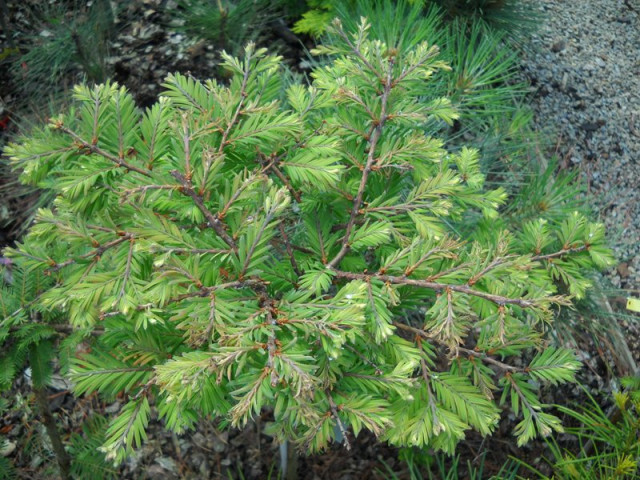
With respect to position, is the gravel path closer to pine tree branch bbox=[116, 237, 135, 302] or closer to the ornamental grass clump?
the ornamental grass clump

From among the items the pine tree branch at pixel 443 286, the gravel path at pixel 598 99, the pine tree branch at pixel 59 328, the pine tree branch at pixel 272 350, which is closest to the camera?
the pine tree branch at pixel 272 350

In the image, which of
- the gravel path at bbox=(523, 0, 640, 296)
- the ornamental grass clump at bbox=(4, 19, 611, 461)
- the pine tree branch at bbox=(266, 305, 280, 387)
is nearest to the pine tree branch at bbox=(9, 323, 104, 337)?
the ornamental grass clump at bbox=(4, 19, 611, 461)

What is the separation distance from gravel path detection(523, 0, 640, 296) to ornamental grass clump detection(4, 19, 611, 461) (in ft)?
5.85

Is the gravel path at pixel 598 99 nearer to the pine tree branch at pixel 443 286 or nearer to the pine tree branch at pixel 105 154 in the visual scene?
the pine tree branch at pixel 443 286

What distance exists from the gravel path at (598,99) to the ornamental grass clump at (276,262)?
5.85ft

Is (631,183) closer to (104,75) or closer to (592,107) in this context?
(592,107)

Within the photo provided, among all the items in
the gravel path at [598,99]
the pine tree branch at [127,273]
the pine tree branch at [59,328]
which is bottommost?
the gravel path at [598,99]

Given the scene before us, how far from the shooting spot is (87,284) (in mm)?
807

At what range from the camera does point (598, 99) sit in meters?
3.02

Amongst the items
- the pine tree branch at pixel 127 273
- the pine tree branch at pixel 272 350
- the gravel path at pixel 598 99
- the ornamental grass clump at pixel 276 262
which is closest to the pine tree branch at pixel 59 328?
the ornamental grass clump at pixel 276 262

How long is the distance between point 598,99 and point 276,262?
2.66 meters

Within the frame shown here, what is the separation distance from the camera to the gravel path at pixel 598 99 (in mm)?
2672

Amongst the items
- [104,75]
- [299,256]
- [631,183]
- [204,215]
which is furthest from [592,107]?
[204,215]

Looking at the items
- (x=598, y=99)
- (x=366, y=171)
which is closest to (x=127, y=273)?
(x=366, y=171)
